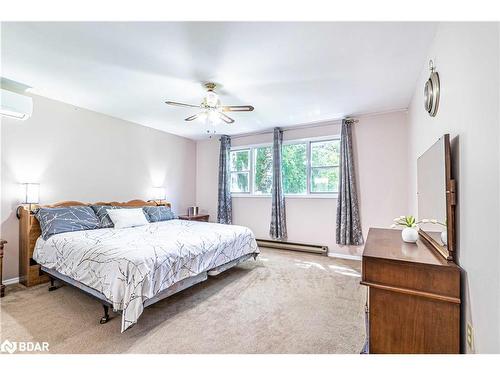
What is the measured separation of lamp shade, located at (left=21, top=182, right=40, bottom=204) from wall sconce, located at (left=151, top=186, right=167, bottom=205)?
6.24 feet

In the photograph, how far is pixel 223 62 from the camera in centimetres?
239

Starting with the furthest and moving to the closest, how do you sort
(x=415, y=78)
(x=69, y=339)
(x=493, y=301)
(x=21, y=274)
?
(x=21, y=274)
(x=415, y=78)
(x=69, y=339)
(x=493, y=301)

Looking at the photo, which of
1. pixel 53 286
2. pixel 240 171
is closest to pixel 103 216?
pixel 53 286

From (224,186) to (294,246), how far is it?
204 cm

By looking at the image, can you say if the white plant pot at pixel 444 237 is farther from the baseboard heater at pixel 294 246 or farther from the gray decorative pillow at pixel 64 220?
the gray decorative pillow at pixel 64 220

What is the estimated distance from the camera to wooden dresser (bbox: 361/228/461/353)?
1.28 metres

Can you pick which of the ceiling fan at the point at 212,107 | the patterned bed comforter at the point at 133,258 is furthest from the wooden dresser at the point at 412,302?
the ceiling fan at the point at 212,107

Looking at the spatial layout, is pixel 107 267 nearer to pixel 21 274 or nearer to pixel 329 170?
pixel 21 274

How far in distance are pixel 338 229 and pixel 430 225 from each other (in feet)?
7.85

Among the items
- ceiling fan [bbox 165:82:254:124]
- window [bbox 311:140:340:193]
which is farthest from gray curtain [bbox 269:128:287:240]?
ceiling fan [bbox 165:82:254:124]

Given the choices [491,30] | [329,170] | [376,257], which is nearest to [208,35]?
[491,30]

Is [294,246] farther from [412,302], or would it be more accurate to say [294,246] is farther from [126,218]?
[412,302]

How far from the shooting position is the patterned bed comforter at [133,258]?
1934mm
